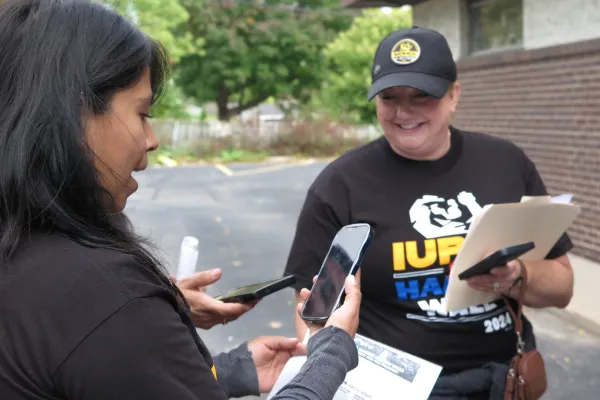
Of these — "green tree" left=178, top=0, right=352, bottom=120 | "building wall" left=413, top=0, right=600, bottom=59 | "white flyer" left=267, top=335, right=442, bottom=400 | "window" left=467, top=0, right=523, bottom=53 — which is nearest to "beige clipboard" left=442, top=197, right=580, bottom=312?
"white flyer" left=267, top=335, right=442, bottom=400

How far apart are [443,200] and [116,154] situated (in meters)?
1.29

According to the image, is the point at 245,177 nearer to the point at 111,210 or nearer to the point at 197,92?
the point at 197,92

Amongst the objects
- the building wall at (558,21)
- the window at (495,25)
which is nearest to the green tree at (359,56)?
the window at (495,25)

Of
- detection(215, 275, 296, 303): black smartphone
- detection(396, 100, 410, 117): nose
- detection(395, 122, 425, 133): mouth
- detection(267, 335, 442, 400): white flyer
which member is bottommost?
detection(267, 335, 442, 400): white flyer

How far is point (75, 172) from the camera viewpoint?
104cm

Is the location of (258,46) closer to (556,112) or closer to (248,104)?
(248,104)

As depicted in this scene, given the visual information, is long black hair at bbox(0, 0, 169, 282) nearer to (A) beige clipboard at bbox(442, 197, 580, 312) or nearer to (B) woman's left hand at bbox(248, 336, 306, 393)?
(B) woman's left hand at bbox(248, 336, 306, 393)

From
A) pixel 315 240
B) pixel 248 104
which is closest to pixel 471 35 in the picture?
pixel 315 240

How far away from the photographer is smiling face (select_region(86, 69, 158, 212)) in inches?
42.5

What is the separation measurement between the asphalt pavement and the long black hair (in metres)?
0.28

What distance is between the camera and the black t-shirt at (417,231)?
205cm

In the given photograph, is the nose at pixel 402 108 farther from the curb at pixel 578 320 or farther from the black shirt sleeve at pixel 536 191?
the curb at pixel 578 320

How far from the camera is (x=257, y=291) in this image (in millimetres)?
1716

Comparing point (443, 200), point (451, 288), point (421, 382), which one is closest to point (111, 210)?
point (421, 382)
